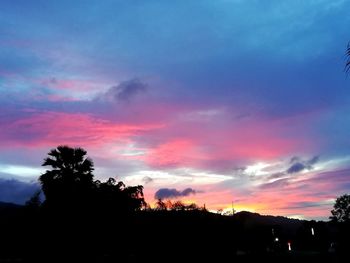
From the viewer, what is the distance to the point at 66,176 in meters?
38.0

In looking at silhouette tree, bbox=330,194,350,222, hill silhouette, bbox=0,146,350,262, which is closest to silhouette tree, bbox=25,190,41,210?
hill silhouette, bbox=0,146,350,262

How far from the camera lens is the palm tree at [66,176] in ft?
114

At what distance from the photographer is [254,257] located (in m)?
34.0

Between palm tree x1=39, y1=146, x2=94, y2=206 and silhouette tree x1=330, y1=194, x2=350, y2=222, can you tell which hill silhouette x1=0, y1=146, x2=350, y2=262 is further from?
silhouette tree x1=330, y1=194, x2=350, y2=222

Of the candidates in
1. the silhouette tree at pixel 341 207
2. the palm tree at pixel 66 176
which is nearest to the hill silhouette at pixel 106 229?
the palm tree at pixel 66 176

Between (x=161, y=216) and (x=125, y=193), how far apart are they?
4.40 metres

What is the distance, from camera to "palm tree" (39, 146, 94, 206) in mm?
34844

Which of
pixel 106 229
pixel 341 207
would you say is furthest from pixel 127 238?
pixel 341 207

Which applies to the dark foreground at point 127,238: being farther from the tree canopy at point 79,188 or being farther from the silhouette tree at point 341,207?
the silhouette tree at point 341,207

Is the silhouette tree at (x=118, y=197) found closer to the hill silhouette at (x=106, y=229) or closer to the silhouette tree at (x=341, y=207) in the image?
the hill silhouette at (x=106, y=229)

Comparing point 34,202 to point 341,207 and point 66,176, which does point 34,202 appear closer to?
point 66,176

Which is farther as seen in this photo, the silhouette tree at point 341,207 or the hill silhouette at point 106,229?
the silhouette tree at point 341,207

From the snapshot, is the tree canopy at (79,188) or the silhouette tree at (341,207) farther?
the silhouette tree at (341,207)

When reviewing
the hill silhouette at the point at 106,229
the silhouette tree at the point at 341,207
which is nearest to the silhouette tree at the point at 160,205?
the hill silhouette at the point at 106,229
